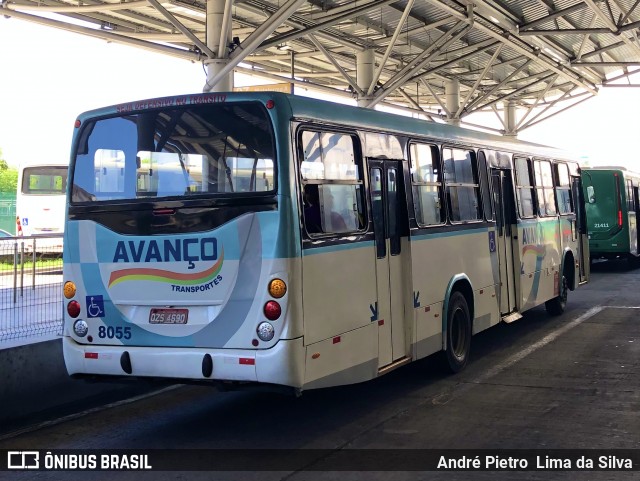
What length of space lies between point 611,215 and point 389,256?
18.1 metres

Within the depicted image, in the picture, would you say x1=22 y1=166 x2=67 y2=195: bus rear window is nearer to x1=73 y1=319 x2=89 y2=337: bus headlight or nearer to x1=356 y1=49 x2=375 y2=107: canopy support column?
x1=356 y1=49 x2=375 y2=107: canopy support column

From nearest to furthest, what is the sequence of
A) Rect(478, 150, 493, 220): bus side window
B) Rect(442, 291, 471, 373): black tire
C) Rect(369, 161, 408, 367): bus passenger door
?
Rect(369, 161, 408, 367): bus passenger door < Rect(442, 291, 471, 373): black tire < Rect(478, 150, 493, 220): bus side window

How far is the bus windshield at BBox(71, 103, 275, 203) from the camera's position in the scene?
6.61 meters

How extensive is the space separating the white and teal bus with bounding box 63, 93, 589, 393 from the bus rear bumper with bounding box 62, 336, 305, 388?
1cm

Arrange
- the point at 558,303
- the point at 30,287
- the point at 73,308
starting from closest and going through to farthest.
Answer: the point at 73,308 < the point at 30,287 < the point at 558,303

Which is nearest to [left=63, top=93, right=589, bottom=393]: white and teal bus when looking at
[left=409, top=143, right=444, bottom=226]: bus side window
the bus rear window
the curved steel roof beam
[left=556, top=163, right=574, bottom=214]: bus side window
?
[left=409, top=143, right=444, bottom=226]: bus side window

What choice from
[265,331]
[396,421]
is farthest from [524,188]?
[265,331]

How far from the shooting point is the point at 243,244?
21.3 ft

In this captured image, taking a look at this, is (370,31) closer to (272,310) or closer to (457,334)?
(457,334)

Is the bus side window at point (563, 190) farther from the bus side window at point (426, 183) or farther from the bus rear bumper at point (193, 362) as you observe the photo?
the bus rear bumper at point (193, 362)

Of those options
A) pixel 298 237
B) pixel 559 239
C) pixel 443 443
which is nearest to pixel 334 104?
pixel 298 237

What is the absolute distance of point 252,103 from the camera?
261 inches

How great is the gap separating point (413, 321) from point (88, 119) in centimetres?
393

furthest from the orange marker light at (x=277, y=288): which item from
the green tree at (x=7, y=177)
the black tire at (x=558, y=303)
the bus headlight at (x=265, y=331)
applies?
the green tree at (x=7, y=177)
